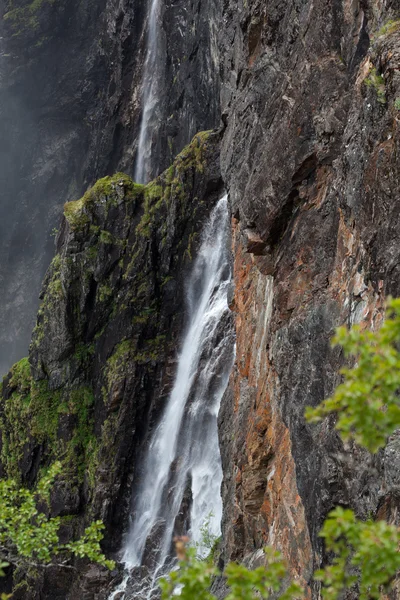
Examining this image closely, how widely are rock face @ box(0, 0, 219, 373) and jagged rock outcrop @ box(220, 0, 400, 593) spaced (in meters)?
23.7

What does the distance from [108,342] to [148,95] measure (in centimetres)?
1938

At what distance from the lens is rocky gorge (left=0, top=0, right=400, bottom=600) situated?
321 inches

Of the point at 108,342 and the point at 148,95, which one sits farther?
the point at 148,95

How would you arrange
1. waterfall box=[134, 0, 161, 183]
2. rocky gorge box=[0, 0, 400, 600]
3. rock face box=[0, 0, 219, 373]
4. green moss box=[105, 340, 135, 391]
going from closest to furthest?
1. rocky gorge box=[0, 0, 400, 600]
2. green moss box=[105, 340, 135, 391]
3. waterfall box=[134, 0, 161, 183]
4. rock face box=[0, 0, 219, 373]

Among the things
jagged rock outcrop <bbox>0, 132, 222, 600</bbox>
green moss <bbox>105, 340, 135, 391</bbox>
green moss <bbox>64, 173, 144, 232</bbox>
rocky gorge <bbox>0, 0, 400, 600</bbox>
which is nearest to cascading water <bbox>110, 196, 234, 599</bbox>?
rocky gorge <bbox>0, 0, 400, 600</bbox>

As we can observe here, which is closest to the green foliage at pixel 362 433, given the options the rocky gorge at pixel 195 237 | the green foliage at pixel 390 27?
the rocky gorge at pixel 195 237

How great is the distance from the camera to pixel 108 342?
27781 millimetres

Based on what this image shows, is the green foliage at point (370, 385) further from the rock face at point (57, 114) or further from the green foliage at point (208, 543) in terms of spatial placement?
the rock face at point (57, 114)

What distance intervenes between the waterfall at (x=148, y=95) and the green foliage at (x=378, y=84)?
30775 millimetres

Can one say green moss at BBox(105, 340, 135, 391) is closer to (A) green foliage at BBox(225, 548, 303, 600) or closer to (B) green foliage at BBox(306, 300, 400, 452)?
(A) green foliage at BBox(225, 548, 303, 600)

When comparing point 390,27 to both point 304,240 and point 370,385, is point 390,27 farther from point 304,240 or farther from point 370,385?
point 370,385

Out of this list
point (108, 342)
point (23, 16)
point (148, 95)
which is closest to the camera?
point (108, 342)

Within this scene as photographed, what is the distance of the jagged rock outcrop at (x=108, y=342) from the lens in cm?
2520

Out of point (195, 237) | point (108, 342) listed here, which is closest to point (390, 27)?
point (195, 237)
